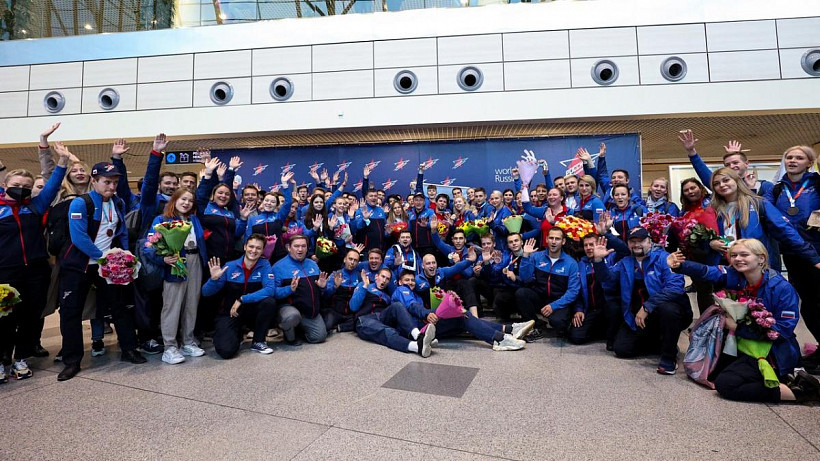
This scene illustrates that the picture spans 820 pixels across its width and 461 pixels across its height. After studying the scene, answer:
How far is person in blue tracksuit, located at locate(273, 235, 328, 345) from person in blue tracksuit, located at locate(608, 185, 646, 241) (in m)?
3.48

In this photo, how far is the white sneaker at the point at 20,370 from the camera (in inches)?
132

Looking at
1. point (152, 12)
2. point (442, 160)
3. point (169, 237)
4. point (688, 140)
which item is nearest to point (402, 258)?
point (169, 237)

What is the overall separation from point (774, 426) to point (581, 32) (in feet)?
27.5

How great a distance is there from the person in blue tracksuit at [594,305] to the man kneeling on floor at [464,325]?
20.3 inches

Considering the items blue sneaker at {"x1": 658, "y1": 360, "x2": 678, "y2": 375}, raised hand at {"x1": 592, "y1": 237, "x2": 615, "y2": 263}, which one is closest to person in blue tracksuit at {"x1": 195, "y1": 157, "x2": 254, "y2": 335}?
raised hand at {"x1": 592, "y1": 237, "x2": 615, "y2": 263}

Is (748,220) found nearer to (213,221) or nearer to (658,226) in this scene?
(658,226)

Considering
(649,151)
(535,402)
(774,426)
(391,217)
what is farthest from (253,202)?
(649,151)

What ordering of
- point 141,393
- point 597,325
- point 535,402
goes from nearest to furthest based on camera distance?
1. point 535,402
2. point 141,393
3. point 597,325

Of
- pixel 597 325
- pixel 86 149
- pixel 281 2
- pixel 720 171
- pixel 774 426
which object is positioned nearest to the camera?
pixel 774 426

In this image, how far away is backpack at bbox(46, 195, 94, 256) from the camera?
339 cm

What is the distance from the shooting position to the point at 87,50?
999 centimetres

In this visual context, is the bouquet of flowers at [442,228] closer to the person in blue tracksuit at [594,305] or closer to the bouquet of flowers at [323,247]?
the bouquet of flowers at [323,247]

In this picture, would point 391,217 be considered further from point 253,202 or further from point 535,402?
point 535,402

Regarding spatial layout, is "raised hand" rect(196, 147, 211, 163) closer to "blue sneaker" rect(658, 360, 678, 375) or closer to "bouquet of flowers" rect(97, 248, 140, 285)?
"bouquet of flowers" rect(97, 248, 140, 285)
